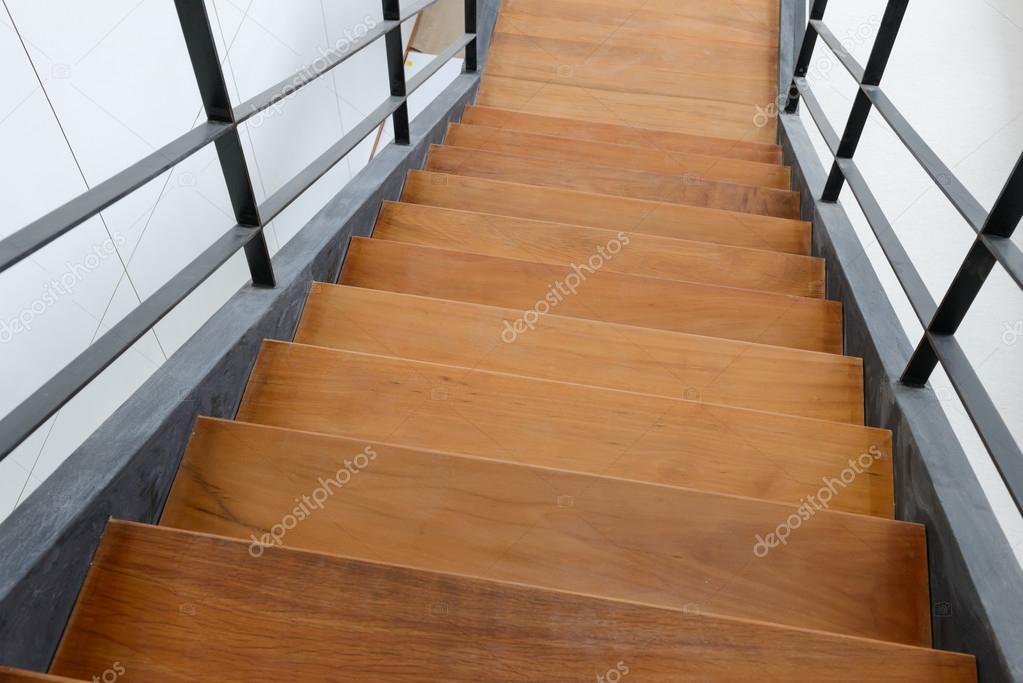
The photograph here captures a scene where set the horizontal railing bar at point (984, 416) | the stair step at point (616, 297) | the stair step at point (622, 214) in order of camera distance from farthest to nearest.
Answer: the stair step at point (622, 214) < the stair step at point (616, 297) < the horizontal railing bar at point (984, 416)

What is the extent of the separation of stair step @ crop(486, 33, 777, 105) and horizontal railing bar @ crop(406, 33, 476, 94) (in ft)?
1.27

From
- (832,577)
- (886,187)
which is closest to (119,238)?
(832,577)

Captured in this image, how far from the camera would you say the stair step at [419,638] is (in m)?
0.90

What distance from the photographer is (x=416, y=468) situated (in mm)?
1193

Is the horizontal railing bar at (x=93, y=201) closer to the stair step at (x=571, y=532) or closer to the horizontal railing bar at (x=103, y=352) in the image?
the horizontal railing bar at (x=103, y=352)

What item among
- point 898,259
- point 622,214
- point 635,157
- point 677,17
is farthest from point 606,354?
point 677,17

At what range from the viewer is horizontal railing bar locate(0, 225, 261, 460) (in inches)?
37.2

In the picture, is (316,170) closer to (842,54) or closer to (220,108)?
(220,108)

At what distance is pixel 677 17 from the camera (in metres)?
3.73

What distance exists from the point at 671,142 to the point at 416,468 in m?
2.16

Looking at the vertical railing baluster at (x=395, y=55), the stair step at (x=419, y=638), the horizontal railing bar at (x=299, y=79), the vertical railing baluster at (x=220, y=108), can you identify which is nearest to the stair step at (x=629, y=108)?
the vertical railing baluster at (x=395, y=55)

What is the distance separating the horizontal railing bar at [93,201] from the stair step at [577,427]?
0.47 meters

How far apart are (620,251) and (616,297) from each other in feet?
0.80

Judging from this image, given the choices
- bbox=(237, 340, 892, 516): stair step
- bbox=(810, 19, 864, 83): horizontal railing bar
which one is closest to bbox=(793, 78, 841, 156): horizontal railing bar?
bbox=(810, 19, 864, 83): horizontal railing bar
